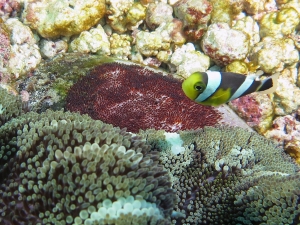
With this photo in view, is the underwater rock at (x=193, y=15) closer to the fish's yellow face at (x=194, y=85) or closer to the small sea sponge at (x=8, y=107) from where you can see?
the fish's yellow face at (x=194, y=85)

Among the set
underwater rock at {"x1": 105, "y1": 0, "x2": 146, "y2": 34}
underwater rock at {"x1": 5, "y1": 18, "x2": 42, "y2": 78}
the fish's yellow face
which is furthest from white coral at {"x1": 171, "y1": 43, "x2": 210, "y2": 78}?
the fish's yellow face

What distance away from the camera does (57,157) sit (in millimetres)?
2012

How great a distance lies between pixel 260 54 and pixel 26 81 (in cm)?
440

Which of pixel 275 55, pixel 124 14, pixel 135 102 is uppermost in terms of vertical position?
pixel 124 14

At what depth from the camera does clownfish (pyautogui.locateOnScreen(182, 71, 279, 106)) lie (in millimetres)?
2512

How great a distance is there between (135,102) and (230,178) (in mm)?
1860

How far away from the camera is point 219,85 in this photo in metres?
2.55

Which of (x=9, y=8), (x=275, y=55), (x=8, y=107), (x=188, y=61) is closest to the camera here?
(x=8, y=107)

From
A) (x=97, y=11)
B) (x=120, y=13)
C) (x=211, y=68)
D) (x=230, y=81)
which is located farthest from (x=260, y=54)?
(x=230, y=81)

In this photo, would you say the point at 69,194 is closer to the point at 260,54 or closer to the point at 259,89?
the point at 259,89

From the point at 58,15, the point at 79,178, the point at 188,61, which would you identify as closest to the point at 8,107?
the point at 79,178

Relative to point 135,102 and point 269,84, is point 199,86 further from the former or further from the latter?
point 135,102

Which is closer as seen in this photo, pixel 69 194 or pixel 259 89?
pixel 69 194

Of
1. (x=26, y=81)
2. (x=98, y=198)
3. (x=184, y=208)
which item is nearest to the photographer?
(x=98, y=198)
